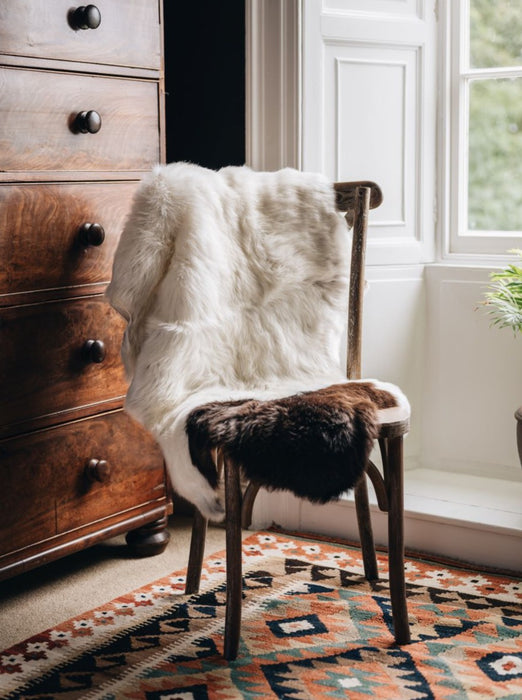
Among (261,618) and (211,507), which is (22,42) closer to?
(211,507)

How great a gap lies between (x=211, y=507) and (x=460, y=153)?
169cm

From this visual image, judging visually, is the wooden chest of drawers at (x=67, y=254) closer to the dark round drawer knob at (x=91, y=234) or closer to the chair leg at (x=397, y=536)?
the dark round drawer knob at (x=91, y=234)

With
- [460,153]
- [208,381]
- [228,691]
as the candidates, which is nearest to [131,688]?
[228,691]

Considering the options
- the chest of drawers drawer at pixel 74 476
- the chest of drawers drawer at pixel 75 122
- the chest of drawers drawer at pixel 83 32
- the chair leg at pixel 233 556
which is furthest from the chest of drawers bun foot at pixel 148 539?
the chest of drawers drawer at pixel 83 32

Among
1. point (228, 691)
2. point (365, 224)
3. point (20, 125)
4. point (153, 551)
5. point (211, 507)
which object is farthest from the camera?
point (153, 551)

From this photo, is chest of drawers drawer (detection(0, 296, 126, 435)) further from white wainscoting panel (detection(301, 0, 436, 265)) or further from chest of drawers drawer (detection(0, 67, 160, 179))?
white wainscoting panel (detection(301, 0, 436, 265))

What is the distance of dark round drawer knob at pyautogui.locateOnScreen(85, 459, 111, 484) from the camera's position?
2.37 m

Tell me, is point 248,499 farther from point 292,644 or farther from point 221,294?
point 221,294

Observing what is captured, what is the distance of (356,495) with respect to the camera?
7.74 feet

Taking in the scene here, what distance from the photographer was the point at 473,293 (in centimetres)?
304

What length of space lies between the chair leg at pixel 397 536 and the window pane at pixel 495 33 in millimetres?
1617

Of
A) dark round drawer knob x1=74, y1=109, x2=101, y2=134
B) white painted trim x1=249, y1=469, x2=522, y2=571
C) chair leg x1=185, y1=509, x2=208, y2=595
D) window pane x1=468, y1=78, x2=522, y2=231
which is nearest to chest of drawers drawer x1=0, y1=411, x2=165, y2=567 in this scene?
chair leg x1=185, y1=509, x2=208, y2=595

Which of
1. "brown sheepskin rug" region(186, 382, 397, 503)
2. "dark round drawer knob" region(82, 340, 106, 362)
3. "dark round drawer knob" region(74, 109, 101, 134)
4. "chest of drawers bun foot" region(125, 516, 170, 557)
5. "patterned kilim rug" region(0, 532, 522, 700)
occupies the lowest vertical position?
"patterned kilim rug" region(0, 532, 522, 700)

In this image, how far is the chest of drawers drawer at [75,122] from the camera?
2.10 metres
